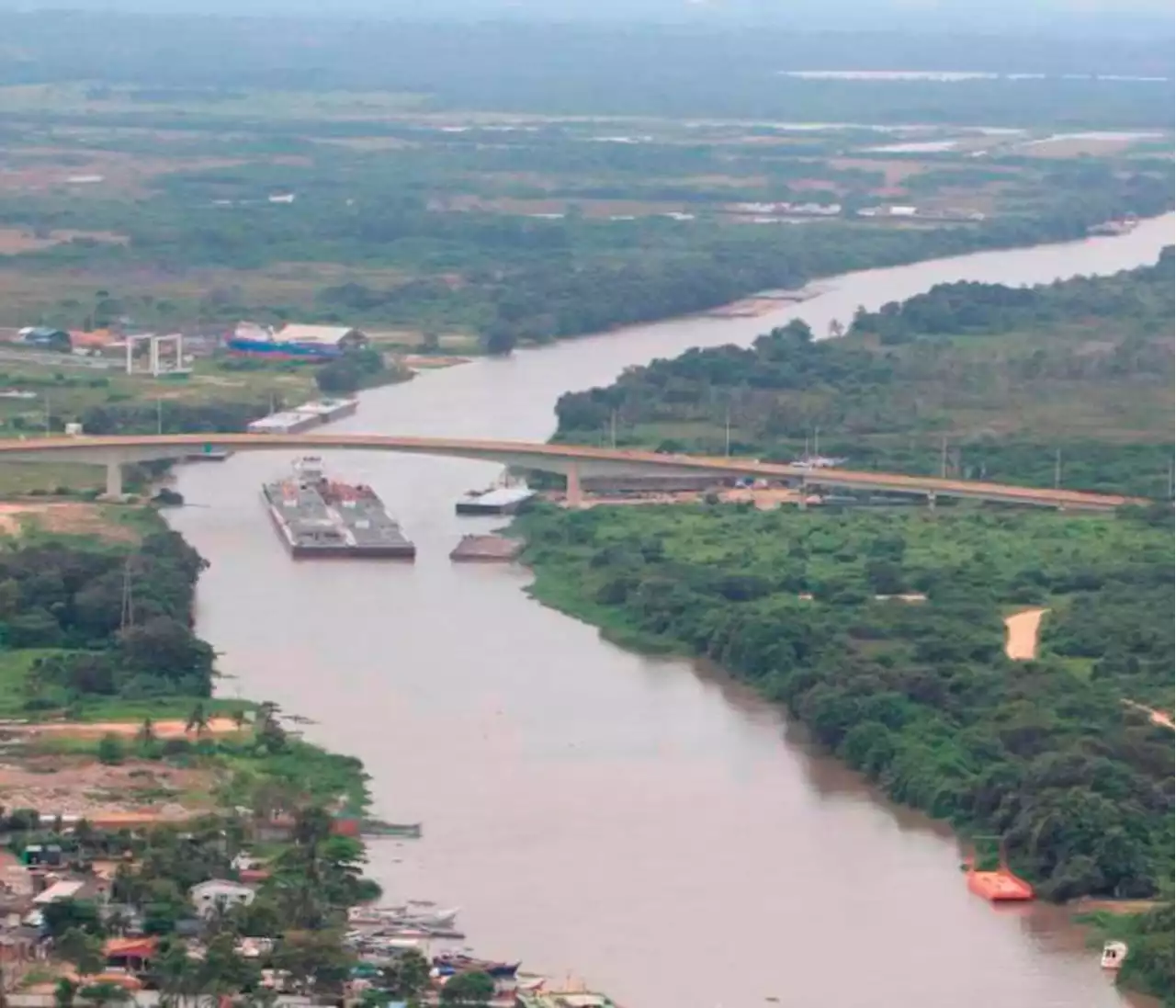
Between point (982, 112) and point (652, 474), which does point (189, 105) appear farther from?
point (652, 474)

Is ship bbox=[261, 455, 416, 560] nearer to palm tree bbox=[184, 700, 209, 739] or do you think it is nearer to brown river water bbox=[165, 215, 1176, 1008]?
brown river water bbox=[165, 215, 1176, 1008]

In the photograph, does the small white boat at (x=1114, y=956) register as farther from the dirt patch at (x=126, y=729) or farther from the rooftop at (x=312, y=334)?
the rooftop at (x=312, y=334)

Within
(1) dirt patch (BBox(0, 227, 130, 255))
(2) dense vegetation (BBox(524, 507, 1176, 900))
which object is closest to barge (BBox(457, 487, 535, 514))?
(2) dense vegetation (BBox(524, 507, 1176, 900))

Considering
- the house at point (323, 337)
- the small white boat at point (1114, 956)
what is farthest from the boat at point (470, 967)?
the house at point (323, 337)

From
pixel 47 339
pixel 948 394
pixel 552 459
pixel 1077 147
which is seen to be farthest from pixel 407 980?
pixel 1077 147

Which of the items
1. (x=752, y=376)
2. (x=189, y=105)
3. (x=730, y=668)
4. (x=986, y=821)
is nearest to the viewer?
(x=986, y=821)

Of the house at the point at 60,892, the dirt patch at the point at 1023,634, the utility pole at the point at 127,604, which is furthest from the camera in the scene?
the dirt patch at the point at 1023,634

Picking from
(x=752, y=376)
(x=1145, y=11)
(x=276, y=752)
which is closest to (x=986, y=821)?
(x=276, y=752)
